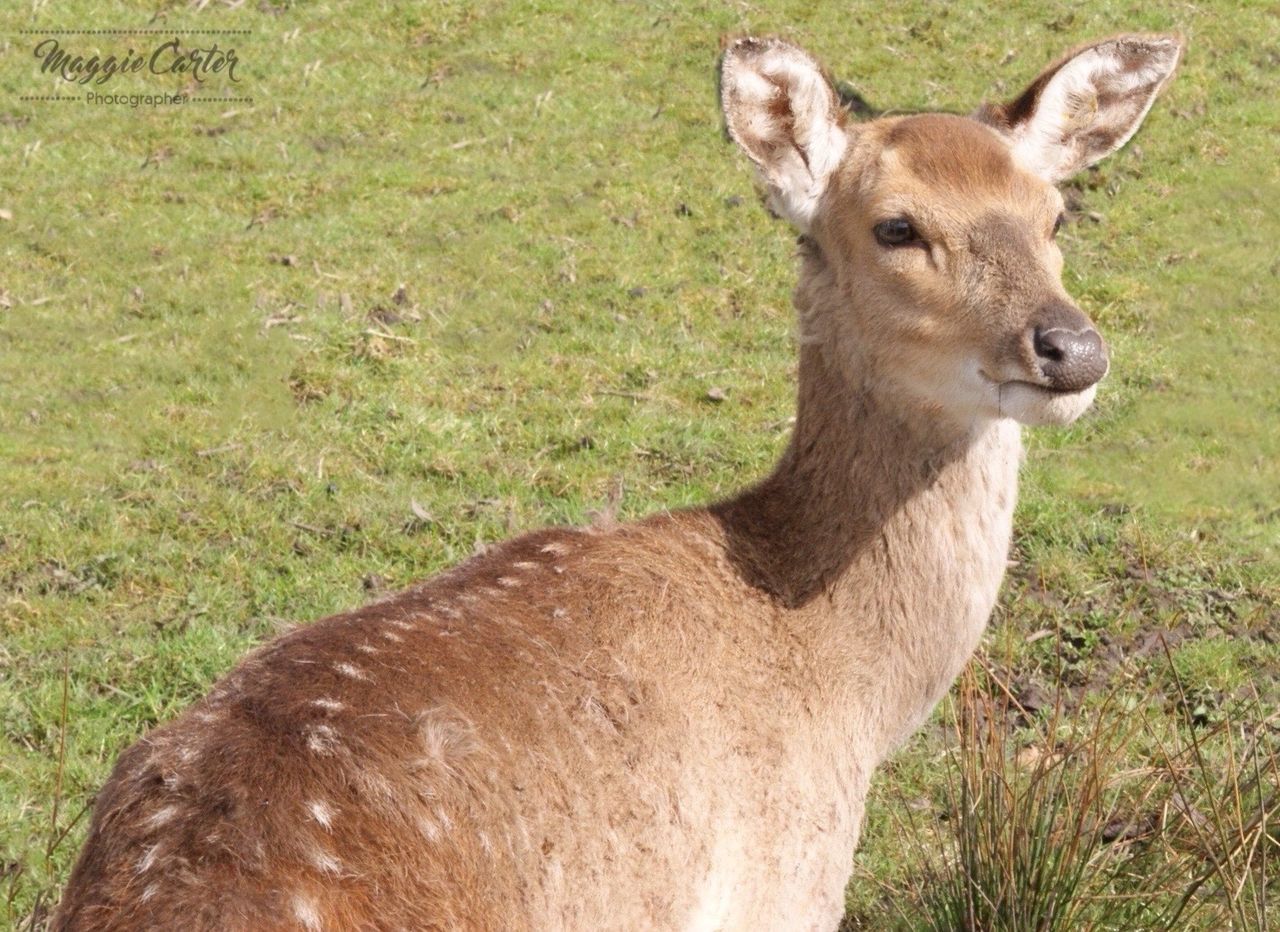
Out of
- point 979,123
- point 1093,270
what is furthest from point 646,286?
point 979,123

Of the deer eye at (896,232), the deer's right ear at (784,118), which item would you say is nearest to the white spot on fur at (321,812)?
the deer eye at (896,232)

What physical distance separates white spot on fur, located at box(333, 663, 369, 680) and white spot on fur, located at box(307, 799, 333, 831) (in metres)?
0.42

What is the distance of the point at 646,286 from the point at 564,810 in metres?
7.88

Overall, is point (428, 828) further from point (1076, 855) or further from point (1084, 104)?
point (1084, 104)

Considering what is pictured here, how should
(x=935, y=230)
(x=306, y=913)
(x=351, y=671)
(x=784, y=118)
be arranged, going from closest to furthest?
(x=306, y=913)
(x=351, y=671)
(x=935, y=230)
(x=784, y=118)

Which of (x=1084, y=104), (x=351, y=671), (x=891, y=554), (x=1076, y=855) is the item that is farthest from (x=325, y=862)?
(x=1084, y=104)

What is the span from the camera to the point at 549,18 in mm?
15555

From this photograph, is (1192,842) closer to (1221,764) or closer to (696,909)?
(1221,764)

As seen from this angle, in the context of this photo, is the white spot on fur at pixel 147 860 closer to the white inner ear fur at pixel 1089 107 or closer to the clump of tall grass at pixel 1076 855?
the clump of tall grass at pixel 1076 855

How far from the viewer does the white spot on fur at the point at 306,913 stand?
9.65 ft

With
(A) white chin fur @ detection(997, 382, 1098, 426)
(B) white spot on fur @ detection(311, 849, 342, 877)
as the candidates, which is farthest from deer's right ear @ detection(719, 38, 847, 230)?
(B) white spot on fur @ detection(311, 849, 342, 877)

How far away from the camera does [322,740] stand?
335 cm

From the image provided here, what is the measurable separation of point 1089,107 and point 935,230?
45.8 inches

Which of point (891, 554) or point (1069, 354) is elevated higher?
point (1069, 354)
